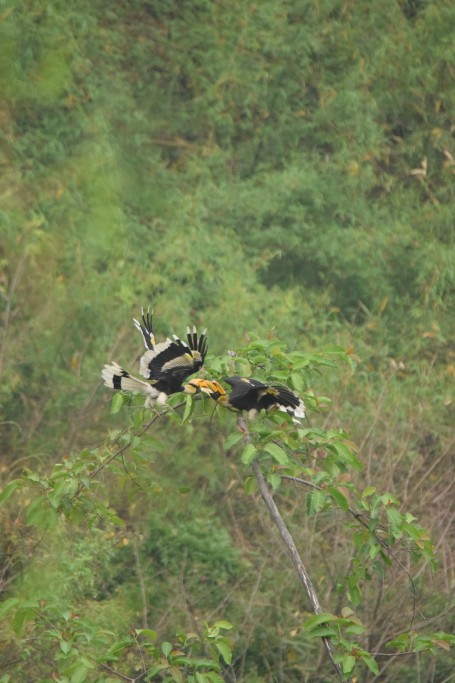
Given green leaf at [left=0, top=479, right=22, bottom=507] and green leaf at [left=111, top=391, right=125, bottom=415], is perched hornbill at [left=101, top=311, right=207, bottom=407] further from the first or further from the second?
green leaf at [left=0, top=479, right=22, bottom=507]

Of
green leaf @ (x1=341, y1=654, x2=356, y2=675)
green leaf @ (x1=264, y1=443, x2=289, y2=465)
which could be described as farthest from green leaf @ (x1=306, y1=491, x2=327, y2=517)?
green leaf @ (x1=341, y1=654, x2=356, y2=675)

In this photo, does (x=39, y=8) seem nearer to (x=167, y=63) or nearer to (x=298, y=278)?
(x=167, y=63)

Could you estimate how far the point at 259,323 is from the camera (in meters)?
7.00

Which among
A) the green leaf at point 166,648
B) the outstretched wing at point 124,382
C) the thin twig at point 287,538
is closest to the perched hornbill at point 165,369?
the outstretched wing at point 124,382

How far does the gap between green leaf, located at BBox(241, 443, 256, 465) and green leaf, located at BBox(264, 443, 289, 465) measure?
0.03 metres

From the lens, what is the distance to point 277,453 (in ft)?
9.29

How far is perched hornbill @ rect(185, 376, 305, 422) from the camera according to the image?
2832mm

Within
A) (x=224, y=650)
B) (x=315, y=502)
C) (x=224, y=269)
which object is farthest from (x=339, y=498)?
(x=224, y=269)

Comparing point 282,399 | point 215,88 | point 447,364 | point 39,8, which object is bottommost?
point 447,364

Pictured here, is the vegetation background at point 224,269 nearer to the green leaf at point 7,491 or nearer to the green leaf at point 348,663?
the green leaf at point 7,491

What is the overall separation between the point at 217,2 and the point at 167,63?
22.9 inches

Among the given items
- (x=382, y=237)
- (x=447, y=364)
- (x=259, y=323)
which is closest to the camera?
(x=259, y=323)

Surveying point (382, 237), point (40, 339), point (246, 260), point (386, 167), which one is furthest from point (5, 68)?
point (386, 167)

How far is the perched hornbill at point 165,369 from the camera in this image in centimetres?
293
